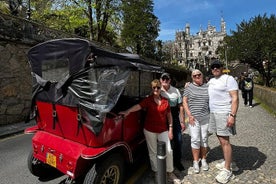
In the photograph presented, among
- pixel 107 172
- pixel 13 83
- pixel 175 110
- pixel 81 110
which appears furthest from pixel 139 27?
pixel 107 172

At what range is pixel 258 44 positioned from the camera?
97.7 feet

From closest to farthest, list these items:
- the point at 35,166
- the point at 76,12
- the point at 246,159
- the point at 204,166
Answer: the point at 35,166 < the point at 204,166 < the point at 246,159 < the point at 76,12

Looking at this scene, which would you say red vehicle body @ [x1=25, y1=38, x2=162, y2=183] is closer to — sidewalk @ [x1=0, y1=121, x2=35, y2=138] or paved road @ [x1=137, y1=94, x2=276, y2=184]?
paved road @ [x1=137, y1=94, x2=276, y2=184]

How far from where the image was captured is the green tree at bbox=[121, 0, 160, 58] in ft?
88.1

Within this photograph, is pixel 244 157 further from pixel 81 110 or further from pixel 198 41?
pixel 198 41

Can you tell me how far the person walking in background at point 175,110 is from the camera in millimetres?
4414

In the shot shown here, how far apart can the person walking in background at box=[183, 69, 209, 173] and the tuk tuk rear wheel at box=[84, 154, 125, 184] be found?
5.23 ft

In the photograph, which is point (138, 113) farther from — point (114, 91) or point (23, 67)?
point (23, 67)

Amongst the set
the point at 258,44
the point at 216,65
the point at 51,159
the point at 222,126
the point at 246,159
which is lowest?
the point at 246,159

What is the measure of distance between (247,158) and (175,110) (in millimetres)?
2084

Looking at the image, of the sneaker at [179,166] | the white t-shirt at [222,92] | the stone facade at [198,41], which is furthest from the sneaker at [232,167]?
the stone facade at [198,41]

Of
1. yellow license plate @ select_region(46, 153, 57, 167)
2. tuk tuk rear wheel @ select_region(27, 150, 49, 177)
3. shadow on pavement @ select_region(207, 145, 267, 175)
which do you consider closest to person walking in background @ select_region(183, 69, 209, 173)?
shadow on pavement @ select_region(207, 145, 267, 175)

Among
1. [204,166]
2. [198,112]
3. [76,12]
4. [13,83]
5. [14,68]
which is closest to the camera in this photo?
[198,112]

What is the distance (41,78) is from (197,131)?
9.79 feet
